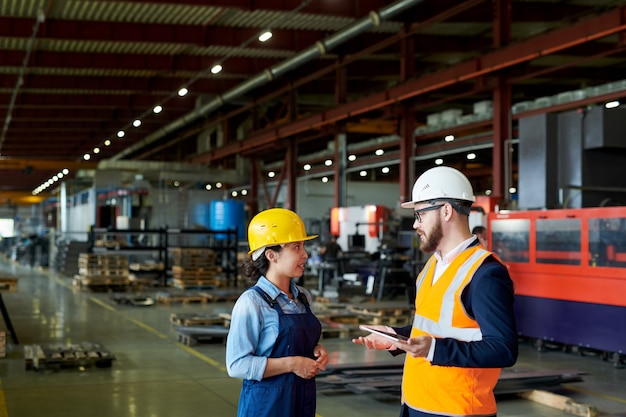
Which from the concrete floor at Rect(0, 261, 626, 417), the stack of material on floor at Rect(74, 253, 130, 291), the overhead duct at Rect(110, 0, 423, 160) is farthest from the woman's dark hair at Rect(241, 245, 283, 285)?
the stack of material on floor at Rect(74, 253, 130, 291)

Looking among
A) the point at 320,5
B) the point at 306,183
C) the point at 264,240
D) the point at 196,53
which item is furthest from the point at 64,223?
the point at 264,240

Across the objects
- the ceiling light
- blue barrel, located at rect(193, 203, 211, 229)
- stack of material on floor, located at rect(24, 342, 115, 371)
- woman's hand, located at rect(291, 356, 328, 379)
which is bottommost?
stack of material on floor, located at rect(24, 342, 115, 371)

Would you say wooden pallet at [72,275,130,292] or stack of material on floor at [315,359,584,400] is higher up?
wooden pallet at [72,275,130,292]

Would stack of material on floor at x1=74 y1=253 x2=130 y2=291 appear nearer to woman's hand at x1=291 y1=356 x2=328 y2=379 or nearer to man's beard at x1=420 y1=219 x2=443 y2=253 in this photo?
woman's hand at x1=291 y1=356 x2=328 y2=379

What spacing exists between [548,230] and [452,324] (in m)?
7.63

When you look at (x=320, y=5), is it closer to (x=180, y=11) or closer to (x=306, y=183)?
(x=180, y=11)

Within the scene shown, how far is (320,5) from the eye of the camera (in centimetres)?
1762

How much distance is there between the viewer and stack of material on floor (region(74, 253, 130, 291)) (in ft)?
66.8

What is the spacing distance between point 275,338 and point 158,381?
5.66 meters

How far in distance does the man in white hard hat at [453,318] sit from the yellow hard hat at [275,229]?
0.52 metres

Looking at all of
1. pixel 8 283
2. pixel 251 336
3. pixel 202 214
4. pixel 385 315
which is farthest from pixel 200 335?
pixel 202 214

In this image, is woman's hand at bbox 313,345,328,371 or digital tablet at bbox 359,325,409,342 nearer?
digital tablet at bbox 359,325,409,342

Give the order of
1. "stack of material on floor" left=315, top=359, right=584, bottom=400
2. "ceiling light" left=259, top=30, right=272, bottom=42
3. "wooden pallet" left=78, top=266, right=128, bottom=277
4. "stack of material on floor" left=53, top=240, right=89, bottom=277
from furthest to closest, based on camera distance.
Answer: "stack of material on floor" left=53, top=240, right=89, bottom=277 → "wooden pallet" left=78, top=266, right=128, bottom=277 → "ceiling light" left=259, top=30, right=272, bottom=42 → "stack of material on floor" left=315, top=359, right=584, bottom=400

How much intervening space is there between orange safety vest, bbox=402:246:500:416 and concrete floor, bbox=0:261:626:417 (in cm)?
414
